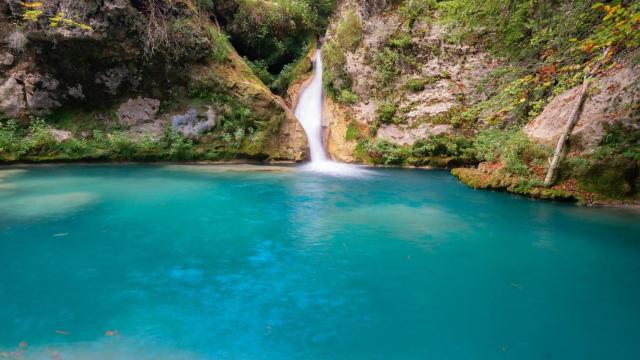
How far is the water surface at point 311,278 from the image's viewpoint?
392 centimetres

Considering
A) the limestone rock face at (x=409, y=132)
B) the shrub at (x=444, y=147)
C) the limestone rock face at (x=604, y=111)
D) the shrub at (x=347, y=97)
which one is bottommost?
the shrub at (x=444, y=147)

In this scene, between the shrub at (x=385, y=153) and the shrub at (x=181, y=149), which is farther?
the shrub at (x=385, y=153)

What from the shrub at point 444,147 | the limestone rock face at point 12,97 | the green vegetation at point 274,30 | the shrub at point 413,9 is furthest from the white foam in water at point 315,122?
the limestone rock face at point 12,97

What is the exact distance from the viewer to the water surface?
154 inches

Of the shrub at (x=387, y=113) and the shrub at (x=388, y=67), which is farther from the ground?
the shrub at (x=388, y=67)

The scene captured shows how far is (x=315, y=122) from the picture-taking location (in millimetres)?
19062

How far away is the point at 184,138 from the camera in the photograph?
643 inches

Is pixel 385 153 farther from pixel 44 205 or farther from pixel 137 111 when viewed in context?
pixel 44 205

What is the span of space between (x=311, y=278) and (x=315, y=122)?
14.2 meters

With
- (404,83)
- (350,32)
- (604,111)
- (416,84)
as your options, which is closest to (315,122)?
(404,83)

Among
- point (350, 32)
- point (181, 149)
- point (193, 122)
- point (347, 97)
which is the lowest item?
point (181, 149)

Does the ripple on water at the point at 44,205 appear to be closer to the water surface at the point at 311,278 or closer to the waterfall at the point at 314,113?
the water surface at the point at 311,278

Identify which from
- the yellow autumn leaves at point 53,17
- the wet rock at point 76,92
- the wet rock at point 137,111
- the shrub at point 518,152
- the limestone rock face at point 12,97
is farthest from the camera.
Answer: the wet rock at point 137,111

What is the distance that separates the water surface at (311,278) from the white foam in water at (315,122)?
6.01 metres
